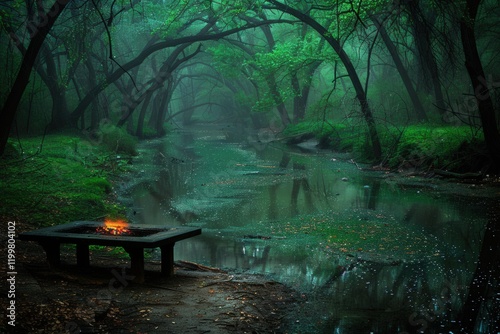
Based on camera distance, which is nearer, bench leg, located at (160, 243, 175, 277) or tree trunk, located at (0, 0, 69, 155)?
bench leg, located at (160, 243, 175, 277)

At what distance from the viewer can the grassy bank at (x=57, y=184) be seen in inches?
382

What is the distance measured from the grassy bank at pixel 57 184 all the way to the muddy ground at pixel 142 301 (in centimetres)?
248

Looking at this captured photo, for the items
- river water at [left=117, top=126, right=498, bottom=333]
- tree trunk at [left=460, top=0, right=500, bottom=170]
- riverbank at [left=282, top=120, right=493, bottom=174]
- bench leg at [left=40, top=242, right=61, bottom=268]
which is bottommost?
river water at [left=117, top=126, right=498, bottom=333]

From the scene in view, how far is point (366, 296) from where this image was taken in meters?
6.39

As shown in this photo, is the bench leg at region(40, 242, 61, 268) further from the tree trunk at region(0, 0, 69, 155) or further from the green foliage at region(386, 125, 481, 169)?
the green foliage at region(386, 125, 481, 169)

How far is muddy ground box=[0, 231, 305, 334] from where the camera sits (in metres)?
4.93

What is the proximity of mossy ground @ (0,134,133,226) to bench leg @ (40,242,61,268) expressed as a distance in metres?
2.62

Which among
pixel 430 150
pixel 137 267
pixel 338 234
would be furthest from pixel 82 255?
pixel 430 150

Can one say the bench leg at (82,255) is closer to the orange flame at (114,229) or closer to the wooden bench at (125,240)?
the wooden bench at (125,240)

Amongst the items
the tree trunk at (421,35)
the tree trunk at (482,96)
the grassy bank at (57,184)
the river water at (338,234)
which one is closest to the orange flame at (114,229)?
the river water at (338,234)

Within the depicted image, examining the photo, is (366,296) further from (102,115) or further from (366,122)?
(102,115)

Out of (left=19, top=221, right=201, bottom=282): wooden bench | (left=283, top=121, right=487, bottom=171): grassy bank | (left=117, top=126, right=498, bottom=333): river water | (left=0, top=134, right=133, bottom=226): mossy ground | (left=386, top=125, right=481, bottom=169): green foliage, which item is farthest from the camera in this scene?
(left=386, top=125, right=481, bottom=169): green foliage

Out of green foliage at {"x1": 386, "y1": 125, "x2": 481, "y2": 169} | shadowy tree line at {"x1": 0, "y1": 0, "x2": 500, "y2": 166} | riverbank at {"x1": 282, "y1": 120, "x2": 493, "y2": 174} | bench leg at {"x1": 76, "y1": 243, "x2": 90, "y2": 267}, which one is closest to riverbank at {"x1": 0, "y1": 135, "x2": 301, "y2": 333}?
bench leg at {"x1": 76, "y1": 243, "x2": 90, "y2": 267}

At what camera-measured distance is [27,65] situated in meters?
10.9
